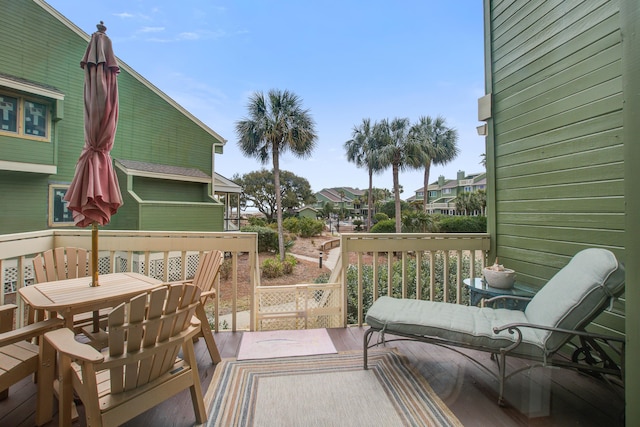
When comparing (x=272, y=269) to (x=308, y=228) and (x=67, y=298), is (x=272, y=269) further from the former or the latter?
(x=67, y=298)

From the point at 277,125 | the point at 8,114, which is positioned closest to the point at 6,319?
the point at 8,114

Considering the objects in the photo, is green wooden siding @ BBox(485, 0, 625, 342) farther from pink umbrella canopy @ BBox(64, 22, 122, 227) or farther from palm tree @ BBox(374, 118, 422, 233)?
palm tree @ BBox(374, 118, 422, 233)

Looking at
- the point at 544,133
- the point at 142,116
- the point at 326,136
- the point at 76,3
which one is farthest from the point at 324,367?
the point at 326,136

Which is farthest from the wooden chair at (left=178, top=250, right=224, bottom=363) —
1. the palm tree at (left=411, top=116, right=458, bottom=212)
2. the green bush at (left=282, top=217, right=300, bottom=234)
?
the green bush at (left=282, top=217, right=300, bottom=234)

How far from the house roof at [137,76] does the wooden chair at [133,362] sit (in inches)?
294

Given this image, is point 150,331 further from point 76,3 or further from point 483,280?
point 76,3

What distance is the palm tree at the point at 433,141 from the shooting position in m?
16.2

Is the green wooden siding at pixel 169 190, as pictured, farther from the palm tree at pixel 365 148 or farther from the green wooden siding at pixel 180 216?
the palm tree at pixel 365 148

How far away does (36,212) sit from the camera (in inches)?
248

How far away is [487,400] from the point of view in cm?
178

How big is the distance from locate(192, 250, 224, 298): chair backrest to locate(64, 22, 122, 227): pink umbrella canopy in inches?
31.1

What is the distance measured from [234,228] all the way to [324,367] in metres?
11.6

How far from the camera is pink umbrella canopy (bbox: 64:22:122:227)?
2.04 metres

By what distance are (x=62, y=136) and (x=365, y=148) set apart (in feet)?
46.3
